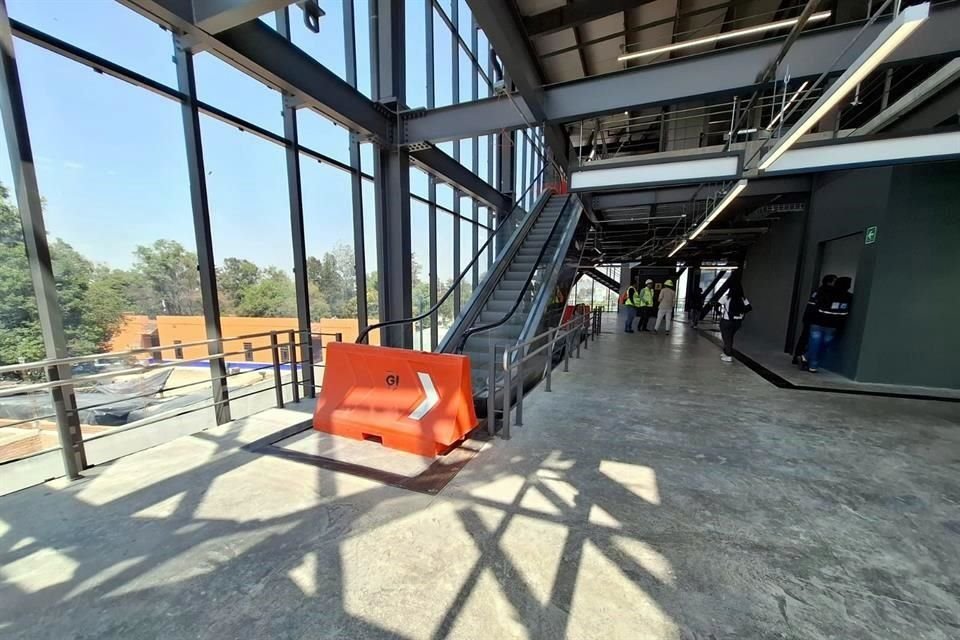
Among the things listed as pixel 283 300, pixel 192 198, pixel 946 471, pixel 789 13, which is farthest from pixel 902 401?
pixel 192 198

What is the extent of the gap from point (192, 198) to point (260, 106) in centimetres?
156

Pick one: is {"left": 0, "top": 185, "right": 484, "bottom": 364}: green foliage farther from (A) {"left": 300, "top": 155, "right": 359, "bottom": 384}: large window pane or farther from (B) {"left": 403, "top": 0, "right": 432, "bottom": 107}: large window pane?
(B) {"left": 403, "top": 0, "right": 432, "bottom": 107}: large window pane

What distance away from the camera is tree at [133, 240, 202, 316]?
3.56 m

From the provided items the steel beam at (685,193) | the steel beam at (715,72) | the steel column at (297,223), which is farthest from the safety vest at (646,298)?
the steel column at (297,223)

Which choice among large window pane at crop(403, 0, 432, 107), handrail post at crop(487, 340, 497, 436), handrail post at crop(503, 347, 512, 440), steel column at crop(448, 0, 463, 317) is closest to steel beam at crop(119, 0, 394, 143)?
large window pane at crop(403, 0, 432, 107)

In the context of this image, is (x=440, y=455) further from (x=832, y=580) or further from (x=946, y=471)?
(x=946, y=471)

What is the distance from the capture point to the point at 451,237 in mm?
9484

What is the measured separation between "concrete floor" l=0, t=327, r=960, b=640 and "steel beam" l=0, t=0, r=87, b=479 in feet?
1.24

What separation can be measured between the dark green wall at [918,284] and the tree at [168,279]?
344 inches

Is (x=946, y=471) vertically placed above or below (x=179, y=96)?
below

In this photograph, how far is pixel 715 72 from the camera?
3.65 m

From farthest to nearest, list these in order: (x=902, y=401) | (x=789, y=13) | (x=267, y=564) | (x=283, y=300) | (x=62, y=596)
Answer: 1. (x=789, y=13)
2. (x=283, y=300)
3. (x=902, y=401)
4. (x=267, y=564)
5. (x=62, y=596)

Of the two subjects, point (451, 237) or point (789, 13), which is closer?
point (789, 13)

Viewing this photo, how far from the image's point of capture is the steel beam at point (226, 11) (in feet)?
9.81
